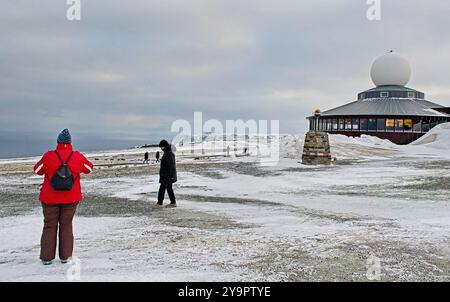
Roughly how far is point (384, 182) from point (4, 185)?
1732 cm

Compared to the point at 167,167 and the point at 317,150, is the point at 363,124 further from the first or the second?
the point at 167,167

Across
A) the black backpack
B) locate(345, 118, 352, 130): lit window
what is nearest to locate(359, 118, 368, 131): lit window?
locate(345, 118, 352, 130): lit window

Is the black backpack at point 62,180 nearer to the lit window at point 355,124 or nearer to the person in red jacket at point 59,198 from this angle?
the person in red jacket at point 59,198

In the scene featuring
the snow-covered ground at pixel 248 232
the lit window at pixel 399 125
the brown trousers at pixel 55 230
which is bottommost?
the snow-covered ground at pixel 248 232

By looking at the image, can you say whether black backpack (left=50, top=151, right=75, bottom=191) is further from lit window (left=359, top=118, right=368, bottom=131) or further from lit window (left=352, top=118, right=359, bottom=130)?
lit window (left=352, top=118, right=359, bottom=130)

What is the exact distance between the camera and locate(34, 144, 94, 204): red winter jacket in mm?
6091

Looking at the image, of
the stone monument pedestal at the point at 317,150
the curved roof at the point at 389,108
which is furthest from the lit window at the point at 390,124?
the stone monument pedestal at the point at 317,150

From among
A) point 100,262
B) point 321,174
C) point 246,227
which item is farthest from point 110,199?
point 321,174

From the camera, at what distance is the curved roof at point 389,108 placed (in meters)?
60.1

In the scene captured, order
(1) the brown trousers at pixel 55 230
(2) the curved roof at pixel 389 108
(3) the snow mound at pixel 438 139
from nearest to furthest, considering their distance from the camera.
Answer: (1) the brown trousers at pixel 55 230 < (3) the snow mound at pixel 438 139 < (2) the curved roof at pixel 389 108

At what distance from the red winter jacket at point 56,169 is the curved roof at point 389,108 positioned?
59.4m

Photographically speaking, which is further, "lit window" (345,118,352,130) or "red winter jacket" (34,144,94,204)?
"lit window" (345,118,352,130)
